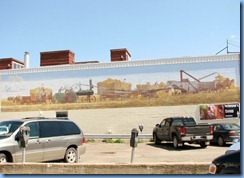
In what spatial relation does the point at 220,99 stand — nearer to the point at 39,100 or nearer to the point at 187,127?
the point at 187,127

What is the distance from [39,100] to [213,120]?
A: 14556 mm

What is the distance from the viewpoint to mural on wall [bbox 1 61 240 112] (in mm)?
24969

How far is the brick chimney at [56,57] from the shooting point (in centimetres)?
3027

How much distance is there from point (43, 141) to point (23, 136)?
1227mm

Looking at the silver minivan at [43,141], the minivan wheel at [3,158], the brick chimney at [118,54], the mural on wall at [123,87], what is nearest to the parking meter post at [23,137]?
the silver minivan at [43,141]

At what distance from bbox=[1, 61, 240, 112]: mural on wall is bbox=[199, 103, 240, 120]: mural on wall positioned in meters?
0.41

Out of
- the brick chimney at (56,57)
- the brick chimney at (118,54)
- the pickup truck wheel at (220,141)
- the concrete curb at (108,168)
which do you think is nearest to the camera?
the concrete curb at (108,168)

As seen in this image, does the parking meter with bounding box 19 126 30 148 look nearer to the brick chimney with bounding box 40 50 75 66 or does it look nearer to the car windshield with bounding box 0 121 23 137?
the car windshield with bounding box 0 121 23 137

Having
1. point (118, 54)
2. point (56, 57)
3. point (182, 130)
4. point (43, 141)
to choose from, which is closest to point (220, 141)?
point (182, 130)

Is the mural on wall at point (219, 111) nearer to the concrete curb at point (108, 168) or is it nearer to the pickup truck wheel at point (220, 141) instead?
the pickup truck wheel at point (220, 141)

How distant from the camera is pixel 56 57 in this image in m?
30.6

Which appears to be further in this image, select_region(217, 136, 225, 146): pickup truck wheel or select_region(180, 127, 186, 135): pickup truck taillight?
select_region(217, 136, 225, 146): pickup truck wheel

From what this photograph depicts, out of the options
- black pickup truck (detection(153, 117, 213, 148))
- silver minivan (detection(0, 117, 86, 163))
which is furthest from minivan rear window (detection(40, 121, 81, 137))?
black pickup truck (detection(153, 117, 213, 148))

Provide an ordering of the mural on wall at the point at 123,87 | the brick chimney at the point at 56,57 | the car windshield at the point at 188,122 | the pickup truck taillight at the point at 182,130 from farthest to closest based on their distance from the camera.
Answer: the brick chimney at the point at 56,57 → the mural on wall at the point at 123,87 → the car windshield at the point at 188,122 → the pickup truck taillight at the point at 182,130
